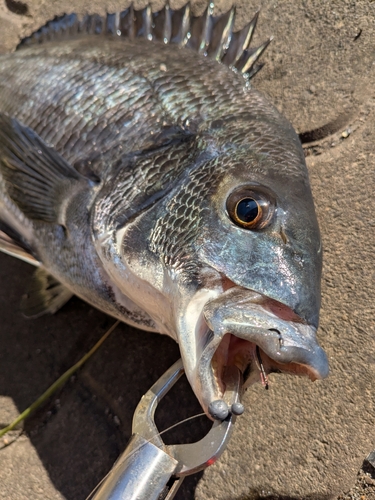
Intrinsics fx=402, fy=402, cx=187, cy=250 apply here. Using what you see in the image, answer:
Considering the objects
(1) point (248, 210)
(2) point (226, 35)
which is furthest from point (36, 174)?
(2) point (226, 35)

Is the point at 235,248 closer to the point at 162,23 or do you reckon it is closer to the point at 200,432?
the point at 200,432

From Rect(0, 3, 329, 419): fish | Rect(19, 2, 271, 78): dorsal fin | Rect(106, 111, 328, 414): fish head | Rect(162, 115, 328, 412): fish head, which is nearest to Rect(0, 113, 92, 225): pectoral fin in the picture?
Rect(0, 3, 329, 419): fish

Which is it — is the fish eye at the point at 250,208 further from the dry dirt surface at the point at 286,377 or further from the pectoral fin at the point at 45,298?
the pectoral fin at the point at 45,298

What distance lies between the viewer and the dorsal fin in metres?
1.60

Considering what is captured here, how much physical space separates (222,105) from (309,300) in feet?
2.35

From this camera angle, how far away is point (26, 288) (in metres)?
1.83

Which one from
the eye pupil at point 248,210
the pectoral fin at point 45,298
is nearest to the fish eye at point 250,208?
the eye pupil at point 248,210

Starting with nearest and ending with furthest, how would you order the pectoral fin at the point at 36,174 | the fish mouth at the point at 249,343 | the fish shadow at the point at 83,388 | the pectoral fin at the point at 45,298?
1. the fish mouth at the point at 249,343
2. the pectoral fin at the point at 36,174
3. the fish shadow at the point at 83,388
4. the pectoral fin at the point at 45,298

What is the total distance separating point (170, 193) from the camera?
117 centimetres

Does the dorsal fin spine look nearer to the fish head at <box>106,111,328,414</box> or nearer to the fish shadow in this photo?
the fish head at <box>106,111,328,414</box>

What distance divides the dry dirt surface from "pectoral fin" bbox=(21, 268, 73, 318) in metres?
0.06

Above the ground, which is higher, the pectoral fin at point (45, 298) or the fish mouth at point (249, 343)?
the fish mouth at point (249, 343)

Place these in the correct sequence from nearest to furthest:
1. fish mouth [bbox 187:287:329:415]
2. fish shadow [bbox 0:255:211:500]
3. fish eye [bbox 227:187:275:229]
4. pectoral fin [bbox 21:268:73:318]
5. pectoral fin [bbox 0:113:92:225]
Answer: fish mouth [bbox 187:287:329:415] → fish eye [bbox 227:187:275:229] → pectoral fin [bbox 0:113:92:225] → fish shadow [bbox 0:255:211:500] → pectoral fin [bbox 21:268:73:318]

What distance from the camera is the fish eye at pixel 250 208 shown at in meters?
1.03
